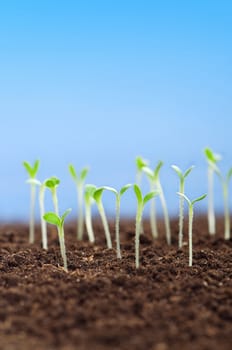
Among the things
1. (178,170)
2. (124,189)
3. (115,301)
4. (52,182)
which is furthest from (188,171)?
(115,301)

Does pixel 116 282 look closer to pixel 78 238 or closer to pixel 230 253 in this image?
pixel 230 253

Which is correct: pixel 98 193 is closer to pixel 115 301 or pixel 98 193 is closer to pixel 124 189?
pixel 124 189

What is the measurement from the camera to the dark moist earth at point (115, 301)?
5.38 ft

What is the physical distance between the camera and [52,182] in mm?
2707

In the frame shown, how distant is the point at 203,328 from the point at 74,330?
38cm

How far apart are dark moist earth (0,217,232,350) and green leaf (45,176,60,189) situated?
1.07 feet

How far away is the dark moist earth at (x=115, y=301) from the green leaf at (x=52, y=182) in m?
0.33

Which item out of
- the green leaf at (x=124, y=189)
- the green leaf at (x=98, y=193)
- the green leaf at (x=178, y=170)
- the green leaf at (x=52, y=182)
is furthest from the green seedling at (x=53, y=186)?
the green leaf at (x=178, y=170)

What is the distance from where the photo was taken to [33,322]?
1.76 m

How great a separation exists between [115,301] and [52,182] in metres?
0.94

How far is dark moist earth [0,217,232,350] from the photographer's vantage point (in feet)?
5.38

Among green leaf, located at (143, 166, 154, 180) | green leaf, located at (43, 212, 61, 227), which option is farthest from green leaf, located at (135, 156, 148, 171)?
green leaf, located at (43, 212, 61, 227)

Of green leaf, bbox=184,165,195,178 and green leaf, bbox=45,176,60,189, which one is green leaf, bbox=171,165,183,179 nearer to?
green leaf, bbox=184,165,195,178

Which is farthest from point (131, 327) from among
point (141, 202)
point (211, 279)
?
point (141, 202)
